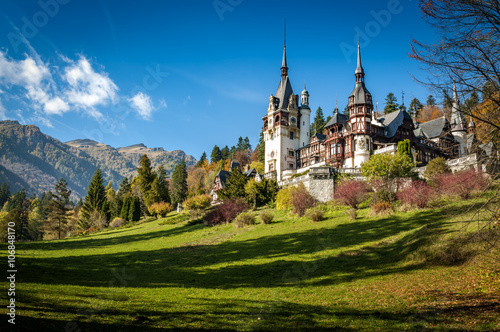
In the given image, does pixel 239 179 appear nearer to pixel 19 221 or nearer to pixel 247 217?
pixel 247 217

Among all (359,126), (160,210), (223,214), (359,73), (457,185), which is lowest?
(223,214)

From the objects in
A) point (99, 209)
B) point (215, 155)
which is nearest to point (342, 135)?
point (99, 209)

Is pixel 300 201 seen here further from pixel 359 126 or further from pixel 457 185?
pixel 359 126

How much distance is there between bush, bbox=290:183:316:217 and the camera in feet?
117

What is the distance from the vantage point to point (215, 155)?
10981cm

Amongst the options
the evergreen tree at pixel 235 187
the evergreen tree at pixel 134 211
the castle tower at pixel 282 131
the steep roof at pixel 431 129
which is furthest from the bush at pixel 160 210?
the steep roof at pixel 431 129

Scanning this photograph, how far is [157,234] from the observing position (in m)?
38.8

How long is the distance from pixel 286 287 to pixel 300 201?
71.9 feet

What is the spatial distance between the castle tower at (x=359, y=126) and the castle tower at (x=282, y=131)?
1327 cm

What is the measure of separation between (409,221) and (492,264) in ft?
33.4

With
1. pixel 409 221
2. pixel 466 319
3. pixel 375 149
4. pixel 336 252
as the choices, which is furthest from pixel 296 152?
pixel 466 319

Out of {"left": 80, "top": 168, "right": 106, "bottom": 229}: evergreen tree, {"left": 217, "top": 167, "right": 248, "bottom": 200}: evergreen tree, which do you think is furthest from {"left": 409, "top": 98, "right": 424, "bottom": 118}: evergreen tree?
{"left": 80, "top": 168, "right": 106, "bottom": 229}: evergreen tree

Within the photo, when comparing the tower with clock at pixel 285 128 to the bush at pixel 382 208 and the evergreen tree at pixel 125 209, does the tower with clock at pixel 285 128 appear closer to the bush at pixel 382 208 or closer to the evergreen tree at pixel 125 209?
the evergreen tree at pixel 125 209

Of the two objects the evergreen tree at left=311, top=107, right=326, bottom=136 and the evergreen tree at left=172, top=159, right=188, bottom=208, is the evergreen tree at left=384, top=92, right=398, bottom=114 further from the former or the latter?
the evergreen tree at left=172, top=159, right=188, bottom=208
